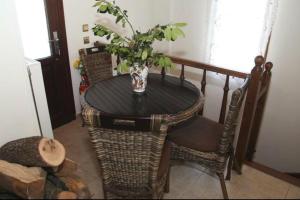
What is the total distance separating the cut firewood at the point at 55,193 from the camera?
136cm

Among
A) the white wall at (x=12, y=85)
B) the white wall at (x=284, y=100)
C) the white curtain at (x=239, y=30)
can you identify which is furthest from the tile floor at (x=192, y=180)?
the white curtain at (x=239, y=30)

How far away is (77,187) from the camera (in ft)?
4.79

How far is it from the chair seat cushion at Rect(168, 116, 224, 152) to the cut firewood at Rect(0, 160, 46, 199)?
0.94 metres

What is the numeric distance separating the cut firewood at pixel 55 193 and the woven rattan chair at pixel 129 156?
195 mm

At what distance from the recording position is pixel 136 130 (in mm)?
1259

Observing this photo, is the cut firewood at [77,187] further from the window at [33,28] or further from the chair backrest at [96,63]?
the window at [33,28]

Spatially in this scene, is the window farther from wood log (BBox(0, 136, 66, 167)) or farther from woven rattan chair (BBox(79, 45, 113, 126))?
wood log (BBox(0, 136, 66, 167))

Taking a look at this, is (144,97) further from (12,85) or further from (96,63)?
(96,63)

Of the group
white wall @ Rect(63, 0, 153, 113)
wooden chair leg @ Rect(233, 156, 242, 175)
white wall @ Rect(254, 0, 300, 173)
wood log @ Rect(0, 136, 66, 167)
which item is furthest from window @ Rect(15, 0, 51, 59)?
white wall @ Rect(254, 0, 300, 173)

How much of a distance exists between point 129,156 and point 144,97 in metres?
0.66

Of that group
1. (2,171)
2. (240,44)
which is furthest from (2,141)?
(240,44)

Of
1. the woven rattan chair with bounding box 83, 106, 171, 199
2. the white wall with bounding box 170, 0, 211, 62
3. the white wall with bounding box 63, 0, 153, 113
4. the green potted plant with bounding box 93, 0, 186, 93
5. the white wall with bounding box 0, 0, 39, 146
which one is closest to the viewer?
the woven rattan chair with bounding box 83, 106, 171, 199

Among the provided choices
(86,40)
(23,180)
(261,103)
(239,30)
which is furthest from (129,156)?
(239,30)

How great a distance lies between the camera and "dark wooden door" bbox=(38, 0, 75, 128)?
2.58m
